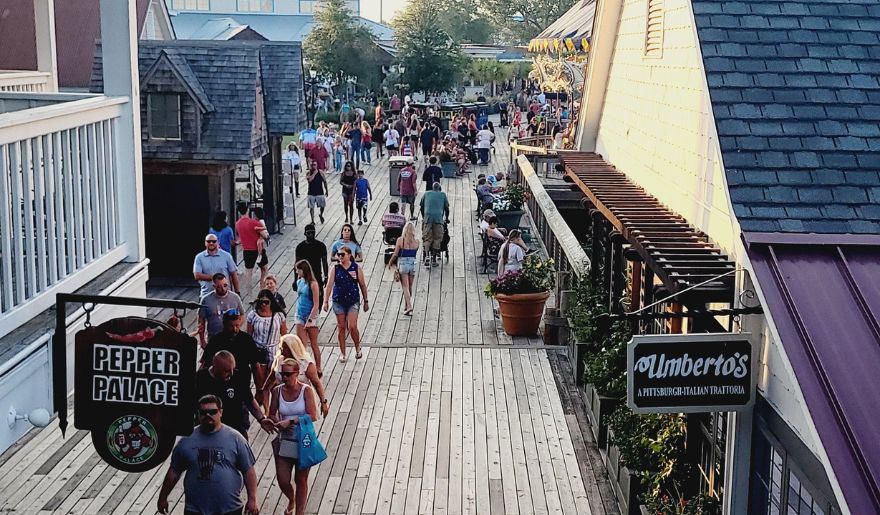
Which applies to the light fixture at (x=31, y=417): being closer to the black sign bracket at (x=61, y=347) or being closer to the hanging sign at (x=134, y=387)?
the black sign bracket at (x=61, y=347)

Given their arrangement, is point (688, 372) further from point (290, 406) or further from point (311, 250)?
point (311, 250)

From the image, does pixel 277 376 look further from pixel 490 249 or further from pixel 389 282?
pixel 490 249

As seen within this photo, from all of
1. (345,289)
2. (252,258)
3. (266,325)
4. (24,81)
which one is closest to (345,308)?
(345,289)

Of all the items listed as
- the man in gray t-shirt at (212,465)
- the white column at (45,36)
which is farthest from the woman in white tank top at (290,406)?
the white column at (45,36)

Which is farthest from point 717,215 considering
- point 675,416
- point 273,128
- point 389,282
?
point 273,128

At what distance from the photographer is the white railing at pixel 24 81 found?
11305 mm

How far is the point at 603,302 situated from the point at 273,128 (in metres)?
10.8

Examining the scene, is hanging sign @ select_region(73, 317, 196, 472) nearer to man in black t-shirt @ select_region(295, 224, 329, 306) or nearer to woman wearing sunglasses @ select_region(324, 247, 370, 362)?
woman wearing sunglasses @ select_region(324, 247, 370, 362)

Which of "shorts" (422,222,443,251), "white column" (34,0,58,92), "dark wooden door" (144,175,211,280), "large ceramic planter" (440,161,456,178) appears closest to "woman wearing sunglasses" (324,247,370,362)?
"white column" (34,0,58,92)

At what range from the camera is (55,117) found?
6855 millimetres

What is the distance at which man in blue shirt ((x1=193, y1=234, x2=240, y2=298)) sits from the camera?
12.5 meters

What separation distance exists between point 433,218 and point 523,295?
4.79 m

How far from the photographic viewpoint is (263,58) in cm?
2236

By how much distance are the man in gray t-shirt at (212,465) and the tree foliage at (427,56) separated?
41924mm
